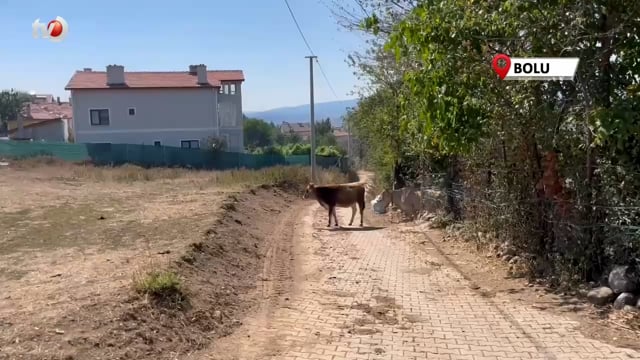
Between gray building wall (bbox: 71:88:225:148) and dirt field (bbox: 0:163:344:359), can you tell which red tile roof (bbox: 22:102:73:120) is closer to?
gray building wall (bbox: 71:88:225:148)

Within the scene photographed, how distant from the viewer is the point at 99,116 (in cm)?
4934

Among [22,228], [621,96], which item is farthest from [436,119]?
[22,228]

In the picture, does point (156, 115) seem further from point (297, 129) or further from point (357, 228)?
point (297, 129)

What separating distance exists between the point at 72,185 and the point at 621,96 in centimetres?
2195

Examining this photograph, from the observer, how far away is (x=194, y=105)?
165 feet

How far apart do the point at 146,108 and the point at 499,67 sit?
151 feet

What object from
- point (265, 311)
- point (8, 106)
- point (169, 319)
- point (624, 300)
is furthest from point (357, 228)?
point (8, 106)

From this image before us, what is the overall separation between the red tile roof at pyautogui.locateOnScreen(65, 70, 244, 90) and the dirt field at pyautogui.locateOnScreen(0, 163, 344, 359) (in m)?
33.7

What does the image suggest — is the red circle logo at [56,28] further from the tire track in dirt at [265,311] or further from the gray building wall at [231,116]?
the gray building wall at [231,116]

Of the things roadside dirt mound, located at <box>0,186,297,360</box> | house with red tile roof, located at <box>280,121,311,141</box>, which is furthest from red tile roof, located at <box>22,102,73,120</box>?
roadside dirt mound, located at <box>0,186,297,360</box>

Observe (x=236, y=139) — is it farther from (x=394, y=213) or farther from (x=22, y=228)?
(x=22, y=228)

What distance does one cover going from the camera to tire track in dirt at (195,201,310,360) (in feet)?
18.0

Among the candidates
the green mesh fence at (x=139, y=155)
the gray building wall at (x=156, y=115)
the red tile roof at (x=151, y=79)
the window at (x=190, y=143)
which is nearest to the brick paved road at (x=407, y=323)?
the green mesh fence at (x=139, y=155)

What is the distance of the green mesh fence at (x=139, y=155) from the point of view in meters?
39.2
